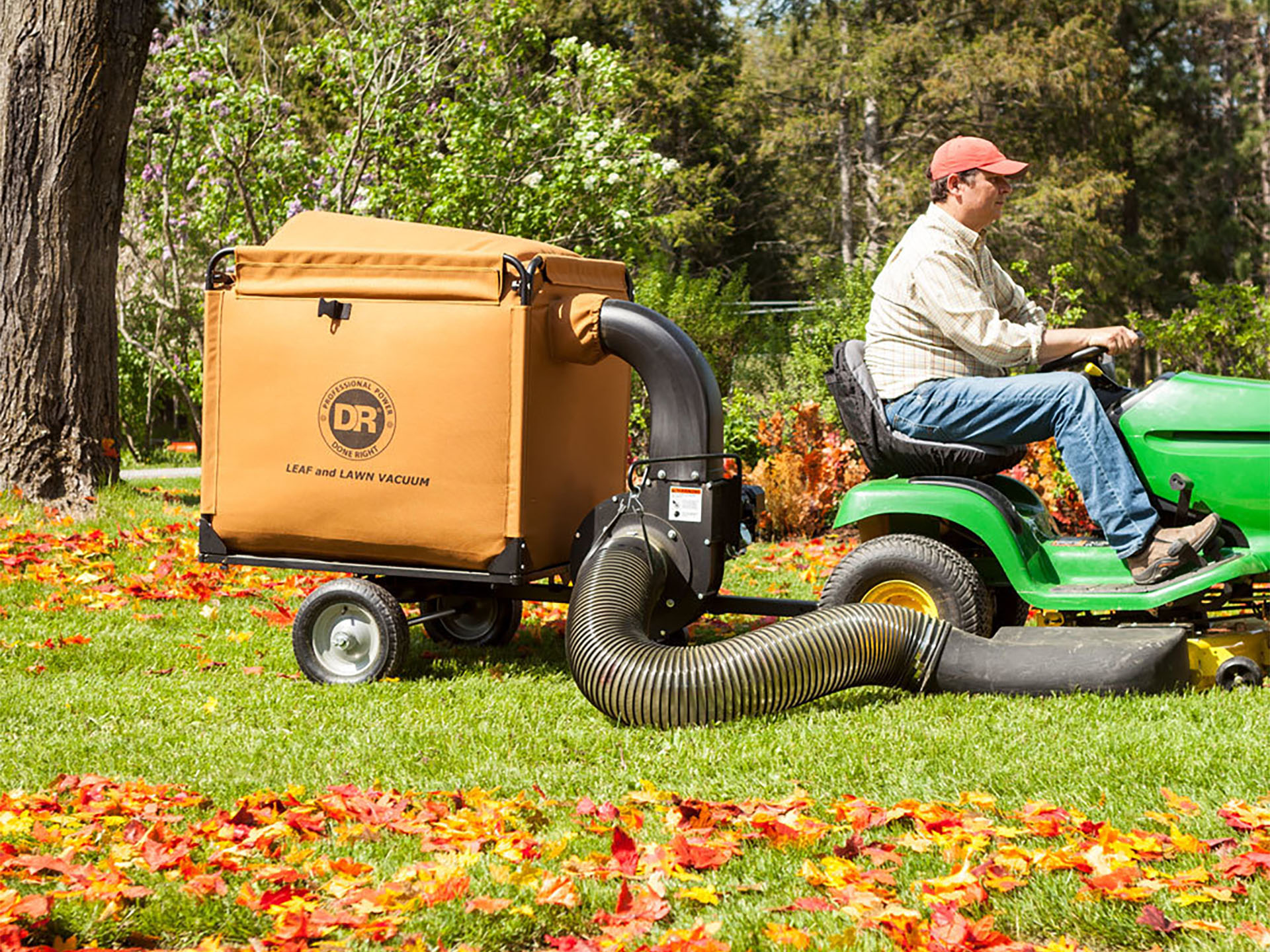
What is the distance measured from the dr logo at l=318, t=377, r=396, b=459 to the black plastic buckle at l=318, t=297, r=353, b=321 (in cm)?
22

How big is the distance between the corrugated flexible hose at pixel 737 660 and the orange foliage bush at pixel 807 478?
15.0ft

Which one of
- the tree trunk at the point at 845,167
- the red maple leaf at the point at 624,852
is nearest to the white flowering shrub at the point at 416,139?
the red maple leaf at the point at 624,852

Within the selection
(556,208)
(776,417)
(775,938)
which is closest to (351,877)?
(775,938)

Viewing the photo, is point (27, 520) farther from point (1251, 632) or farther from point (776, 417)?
point (1251, 632)

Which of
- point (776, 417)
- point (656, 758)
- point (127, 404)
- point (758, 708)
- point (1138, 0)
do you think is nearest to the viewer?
point (656, 758)

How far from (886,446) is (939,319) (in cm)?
51

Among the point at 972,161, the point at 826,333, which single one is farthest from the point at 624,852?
the point at 826,333

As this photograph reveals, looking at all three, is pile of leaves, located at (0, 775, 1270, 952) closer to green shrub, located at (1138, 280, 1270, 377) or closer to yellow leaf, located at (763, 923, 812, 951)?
yellow leaf, located at (763, 923, 812, 951)

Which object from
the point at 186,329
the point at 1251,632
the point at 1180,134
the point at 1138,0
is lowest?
the point at 1251,632

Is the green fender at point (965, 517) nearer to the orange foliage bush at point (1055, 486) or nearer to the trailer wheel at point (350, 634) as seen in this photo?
the trailer wheel at point (350, 634)

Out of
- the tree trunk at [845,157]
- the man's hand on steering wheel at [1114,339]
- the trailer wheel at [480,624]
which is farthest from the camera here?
the tree trunk at [845,157]

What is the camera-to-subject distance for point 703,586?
4.95m

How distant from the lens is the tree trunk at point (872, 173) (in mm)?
23156

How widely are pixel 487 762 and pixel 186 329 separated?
17.2m
